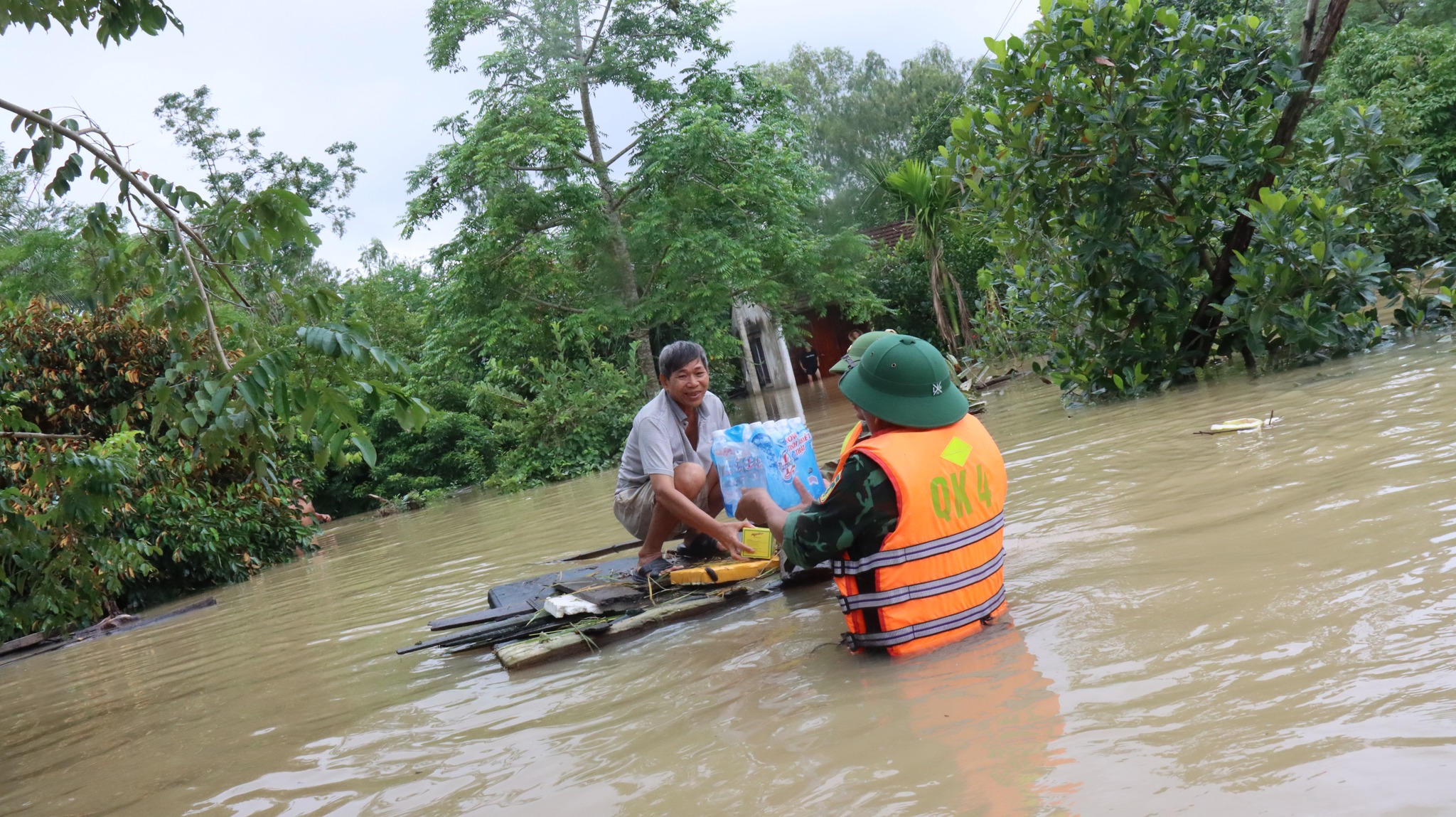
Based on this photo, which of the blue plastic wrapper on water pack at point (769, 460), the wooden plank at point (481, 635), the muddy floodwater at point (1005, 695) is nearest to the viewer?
the muddy floodwater at point (1005, 695)

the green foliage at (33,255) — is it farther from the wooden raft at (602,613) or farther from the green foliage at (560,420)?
the wooden raft at (602,613)

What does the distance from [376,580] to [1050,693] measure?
7.33 meters

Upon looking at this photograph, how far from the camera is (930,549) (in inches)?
144

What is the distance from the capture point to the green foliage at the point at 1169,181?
352 inches

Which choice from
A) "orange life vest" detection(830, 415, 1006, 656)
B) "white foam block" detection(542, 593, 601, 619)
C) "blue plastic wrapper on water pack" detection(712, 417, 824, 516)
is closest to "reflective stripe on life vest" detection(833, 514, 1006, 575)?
"orange life vest" detection(830, 415, 1006, 656)

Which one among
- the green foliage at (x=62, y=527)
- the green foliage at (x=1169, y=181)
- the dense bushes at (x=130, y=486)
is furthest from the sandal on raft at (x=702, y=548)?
the green foliage at (x=1169, y=181)

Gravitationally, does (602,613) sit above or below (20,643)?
below

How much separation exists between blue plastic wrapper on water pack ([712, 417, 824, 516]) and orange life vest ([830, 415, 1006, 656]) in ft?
3.95

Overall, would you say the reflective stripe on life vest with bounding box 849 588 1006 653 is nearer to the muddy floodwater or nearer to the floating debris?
the muddy floodwater

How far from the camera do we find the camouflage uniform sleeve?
11.7 feet

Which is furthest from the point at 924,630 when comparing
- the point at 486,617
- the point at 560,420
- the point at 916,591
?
the point at 560,420

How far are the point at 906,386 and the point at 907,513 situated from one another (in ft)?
1.42

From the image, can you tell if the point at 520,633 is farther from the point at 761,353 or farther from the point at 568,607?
the point at 761,353

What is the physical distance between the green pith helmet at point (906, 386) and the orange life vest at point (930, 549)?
0.21 ft
